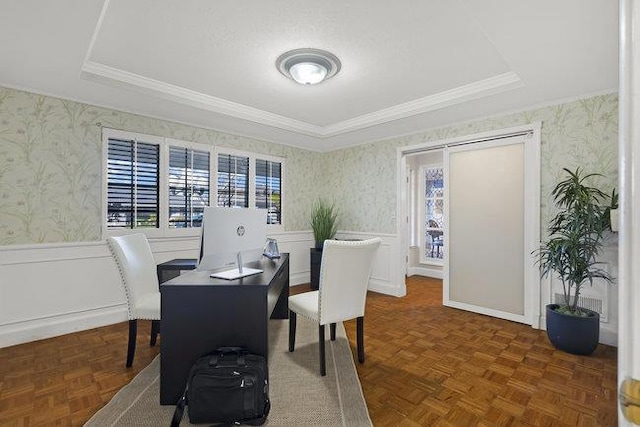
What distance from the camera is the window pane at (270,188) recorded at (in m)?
4.70

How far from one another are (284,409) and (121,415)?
94 cm

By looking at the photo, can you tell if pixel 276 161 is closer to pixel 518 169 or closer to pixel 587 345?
pixel 518 169

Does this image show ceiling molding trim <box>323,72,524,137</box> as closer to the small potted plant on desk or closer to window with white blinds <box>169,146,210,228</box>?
the small potted plant on desk

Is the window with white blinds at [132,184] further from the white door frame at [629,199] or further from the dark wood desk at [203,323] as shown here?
the white door frame at [629,199]

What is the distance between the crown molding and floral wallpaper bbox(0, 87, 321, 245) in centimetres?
71

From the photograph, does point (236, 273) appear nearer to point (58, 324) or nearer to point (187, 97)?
point (187, 97)

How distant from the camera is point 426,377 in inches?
90.0

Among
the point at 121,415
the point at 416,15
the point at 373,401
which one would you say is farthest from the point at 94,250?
the point at 416,15

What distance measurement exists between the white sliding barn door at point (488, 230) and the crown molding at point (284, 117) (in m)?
0.81

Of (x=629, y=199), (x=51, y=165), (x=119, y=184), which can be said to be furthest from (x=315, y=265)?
(x=629, y=199)

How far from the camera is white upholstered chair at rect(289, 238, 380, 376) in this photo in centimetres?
224

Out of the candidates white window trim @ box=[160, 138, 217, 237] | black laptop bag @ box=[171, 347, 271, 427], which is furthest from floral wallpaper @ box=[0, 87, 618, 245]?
black laptop bag @ box=[171, 347, 271, 427]

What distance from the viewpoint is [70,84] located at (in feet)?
9.11

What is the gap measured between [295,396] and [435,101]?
9.94 feet
